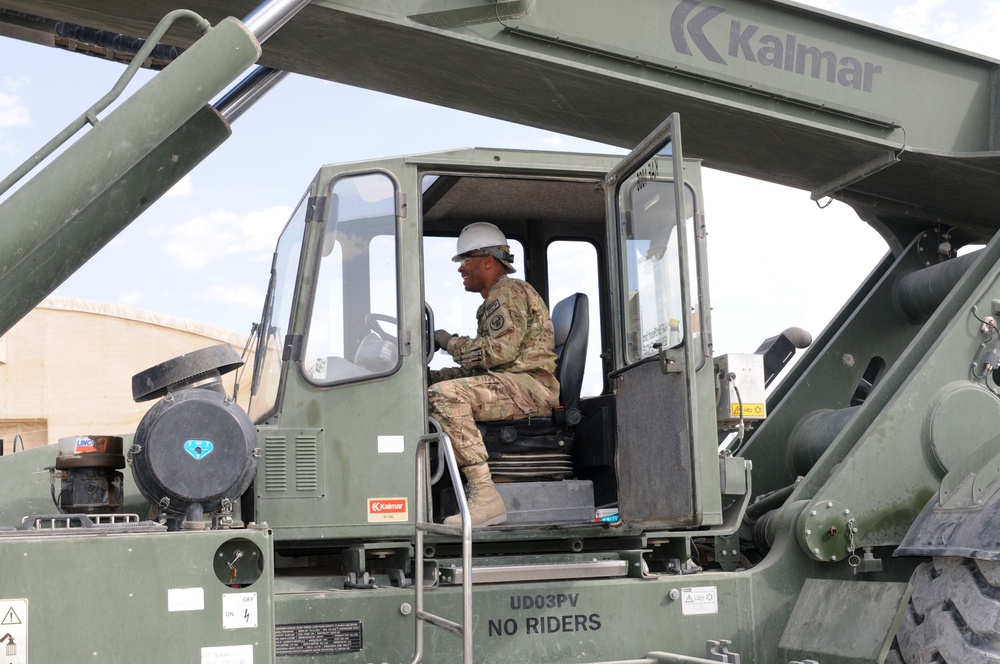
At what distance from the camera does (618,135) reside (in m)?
5.32

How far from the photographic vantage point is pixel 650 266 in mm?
4938

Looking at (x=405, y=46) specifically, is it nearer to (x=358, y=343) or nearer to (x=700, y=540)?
(x=358, y=343)

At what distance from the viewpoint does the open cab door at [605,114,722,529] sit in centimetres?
442

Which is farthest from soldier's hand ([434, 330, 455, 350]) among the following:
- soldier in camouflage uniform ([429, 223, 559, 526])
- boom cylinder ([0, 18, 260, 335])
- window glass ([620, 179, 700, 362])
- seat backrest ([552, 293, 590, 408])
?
boom cylinder ([0, 18, 260, 335])

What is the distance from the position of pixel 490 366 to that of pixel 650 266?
0.85 m

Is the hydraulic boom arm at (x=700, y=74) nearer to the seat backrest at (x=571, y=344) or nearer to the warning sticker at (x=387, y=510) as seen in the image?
the seat backrest at (x=571, y=344)

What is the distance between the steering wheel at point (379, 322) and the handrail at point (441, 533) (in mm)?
408

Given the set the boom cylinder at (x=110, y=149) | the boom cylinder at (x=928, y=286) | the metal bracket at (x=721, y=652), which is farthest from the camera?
the boom cylinder at (x=928, y=286)

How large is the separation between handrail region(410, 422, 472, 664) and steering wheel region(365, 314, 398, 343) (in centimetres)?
41

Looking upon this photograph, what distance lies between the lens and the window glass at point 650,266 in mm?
4793

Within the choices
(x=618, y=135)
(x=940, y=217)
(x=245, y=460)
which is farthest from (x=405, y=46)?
(x=940, y=217)

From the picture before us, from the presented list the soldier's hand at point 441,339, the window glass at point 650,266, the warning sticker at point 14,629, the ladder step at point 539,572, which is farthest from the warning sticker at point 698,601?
the warning sticker at point 14,629

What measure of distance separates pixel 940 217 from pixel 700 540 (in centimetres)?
225

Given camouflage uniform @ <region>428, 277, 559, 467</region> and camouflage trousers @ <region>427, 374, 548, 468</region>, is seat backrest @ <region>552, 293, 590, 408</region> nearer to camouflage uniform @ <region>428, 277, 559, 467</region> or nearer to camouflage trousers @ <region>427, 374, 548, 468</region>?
camouflage uniform @ <region>428, 277, 559, 467</region>
